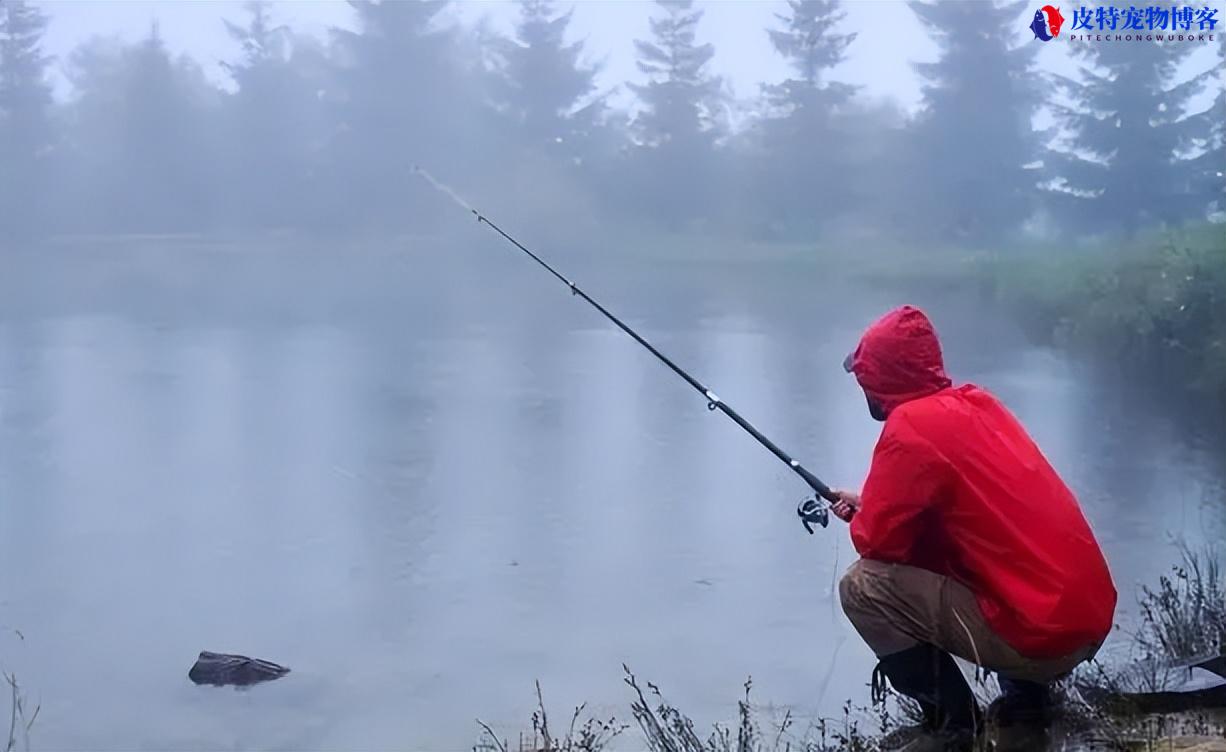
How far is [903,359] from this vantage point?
7.84 feet

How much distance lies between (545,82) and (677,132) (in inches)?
42.2

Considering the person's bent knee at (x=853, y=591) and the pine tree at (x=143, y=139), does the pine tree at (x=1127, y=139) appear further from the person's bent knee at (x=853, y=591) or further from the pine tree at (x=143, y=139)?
the pine tree at (x=143, y=139)

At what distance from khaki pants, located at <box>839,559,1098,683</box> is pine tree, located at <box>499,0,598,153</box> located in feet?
28.3

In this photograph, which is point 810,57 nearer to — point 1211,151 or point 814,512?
point 1211,151

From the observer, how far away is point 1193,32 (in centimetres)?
694

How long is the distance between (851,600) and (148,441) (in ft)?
18.5

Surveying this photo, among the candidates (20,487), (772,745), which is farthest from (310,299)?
(772,745)

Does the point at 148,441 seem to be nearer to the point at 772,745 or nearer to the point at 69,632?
the point at 69,632

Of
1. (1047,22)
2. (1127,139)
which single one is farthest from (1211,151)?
(1047,22)

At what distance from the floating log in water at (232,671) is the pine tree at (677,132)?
23.3 feet

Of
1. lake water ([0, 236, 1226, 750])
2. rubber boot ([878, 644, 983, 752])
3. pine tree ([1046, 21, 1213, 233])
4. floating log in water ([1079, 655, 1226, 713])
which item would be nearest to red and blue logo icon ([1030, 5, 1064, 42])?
pine tree ([1046, 21, 1213, 233])

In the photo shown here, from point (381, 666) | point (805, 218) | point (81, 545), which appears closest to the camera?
point (381, 666)

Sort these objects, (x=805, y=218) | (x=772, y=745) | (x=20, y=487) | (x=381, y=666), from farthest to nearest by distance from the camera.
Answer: (x=805, y=218) < (x=20, y=487) < (x=381, y=666) < (x=772, y=745)

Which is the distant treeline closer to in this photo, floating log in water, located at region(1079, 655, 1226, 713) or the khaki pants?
floating log in water, located at region(1079, 655, 1226, 713)
